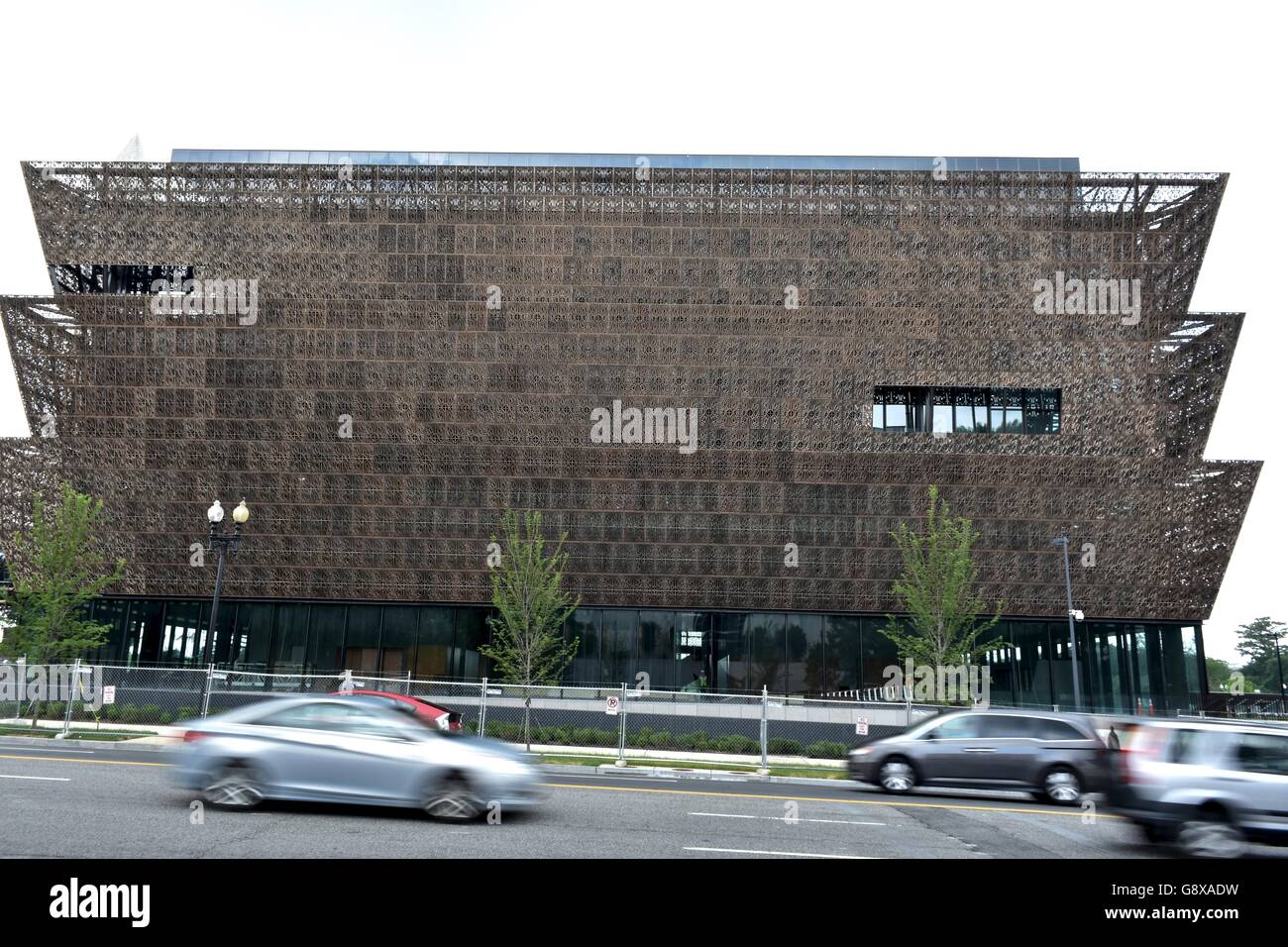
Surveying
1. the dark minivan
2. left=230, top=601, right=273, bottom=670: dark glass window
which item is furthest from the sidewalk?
left=230, top=601, right=273, bottom=670: dark glass window

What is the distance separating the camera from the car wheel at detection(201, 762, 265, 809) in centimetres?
1187

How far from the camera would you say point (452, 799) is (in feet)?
38.7

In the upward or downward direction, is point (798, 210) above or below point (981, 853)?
above

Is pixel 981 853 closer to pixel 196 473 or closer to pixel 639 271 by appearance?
pixel 639 271

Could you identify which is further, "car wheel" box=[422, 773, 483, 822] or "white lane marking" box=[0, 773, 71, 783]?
"white lane marking" box=[0, 773, 71, 783]

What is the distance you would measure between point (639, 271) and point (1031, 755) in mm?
28804

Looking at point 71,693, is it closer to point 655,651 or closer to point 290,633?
point 290,633

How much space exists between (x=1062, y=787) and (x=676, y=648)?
26.4m

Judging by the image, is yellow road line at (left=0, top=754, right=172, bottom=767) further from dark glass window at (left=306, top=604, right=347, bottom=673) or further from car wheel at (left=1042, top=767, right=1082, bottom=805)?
dark glass window at (left=306, top=604, right=347, bottom=673)

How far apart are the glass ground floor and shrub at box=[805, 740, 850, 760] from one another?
44.1 feet
